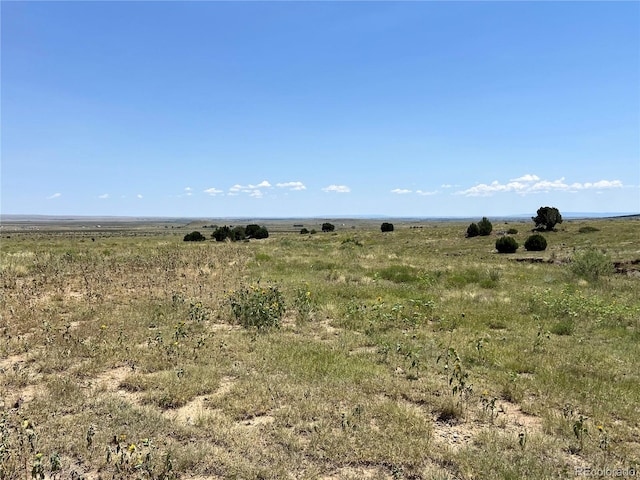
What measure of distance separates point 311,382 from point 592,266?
16743mm

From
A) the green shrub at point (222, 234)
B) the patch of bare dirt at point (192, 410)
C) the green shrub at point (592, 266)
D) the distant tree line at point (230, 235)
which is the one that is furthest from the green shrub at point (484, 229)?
the patch of bare dirt at point (192, 410)

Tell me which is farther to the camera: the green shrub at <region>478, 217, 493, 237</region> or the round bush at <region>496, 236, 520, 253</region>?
the green shrub at <region>478, 217, 493, 237</region>

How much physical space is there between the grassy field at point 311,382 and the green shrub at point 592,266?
11.9ft

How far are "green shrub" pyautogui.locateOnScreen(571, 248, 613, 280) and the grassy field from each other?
11.9 feet

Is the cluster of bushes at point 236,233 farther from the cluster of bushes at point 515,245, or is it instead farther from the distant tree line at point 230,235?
the cluster of bushes at point 515,245

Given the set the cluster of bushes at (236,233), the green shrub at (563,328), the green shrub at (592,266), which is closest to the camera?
the green shrub at (563,328)

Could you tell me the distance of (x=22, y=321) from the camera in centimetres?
926

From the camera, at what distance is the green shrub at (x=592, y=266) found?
17.5 m

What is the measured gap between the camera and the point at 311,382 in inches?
250

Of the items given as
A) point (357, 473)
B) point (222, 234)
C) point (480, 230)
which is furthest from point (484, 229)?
point (357, 473)

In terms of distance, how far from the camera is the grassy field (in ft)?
14.4

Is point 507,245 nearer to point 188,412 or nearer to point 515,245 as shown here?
point 515,245

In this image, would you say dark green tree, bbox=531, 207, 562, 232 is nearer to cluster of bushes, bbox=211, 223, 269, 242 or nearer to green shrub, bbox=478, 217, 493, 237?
green shrub, bbox=478, 217, 493, 237

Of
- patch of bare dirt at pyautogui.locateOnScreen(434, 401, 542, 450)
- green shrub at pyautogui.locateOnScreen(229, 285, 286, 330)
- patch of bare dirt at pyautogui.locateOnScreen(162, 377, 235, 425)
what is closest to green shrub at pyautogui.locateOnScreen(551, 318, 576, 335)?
patch of bare dirt at pyautogui.locateOnScreen(434, 401, 542, 450)
